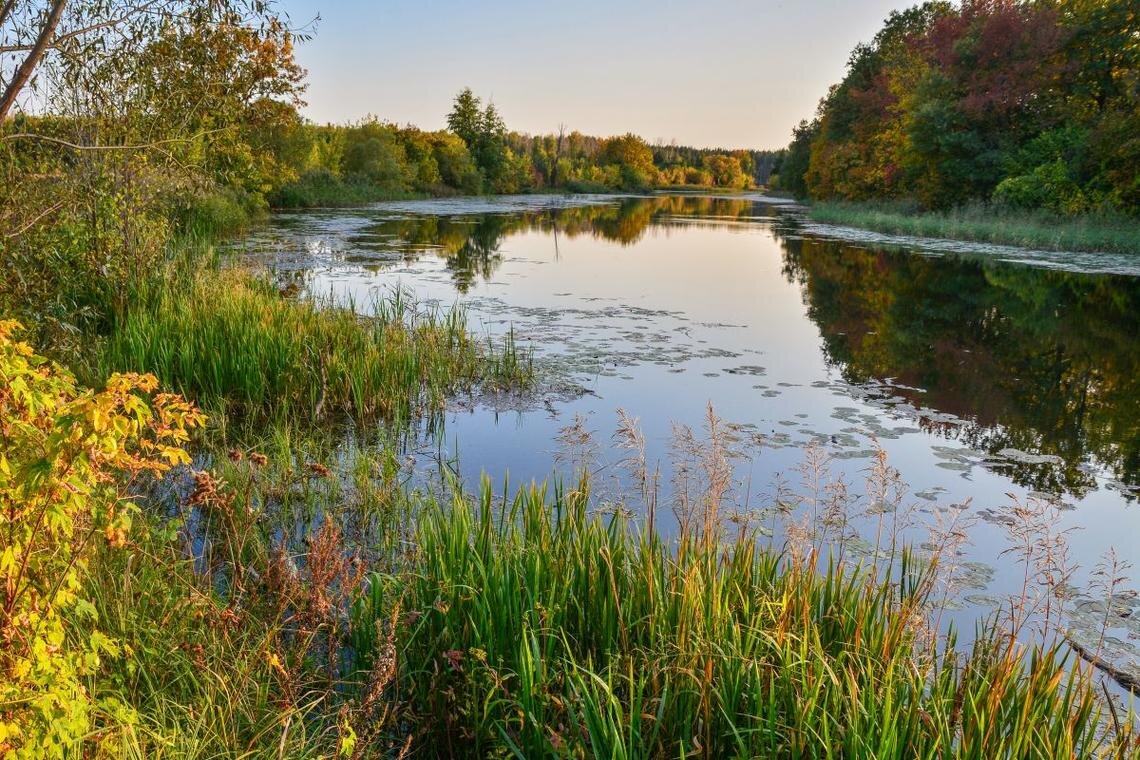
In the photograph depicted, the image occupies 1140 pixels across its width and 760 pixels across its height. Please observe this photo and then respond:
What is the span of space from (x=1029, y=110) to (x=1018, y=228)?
7.32m

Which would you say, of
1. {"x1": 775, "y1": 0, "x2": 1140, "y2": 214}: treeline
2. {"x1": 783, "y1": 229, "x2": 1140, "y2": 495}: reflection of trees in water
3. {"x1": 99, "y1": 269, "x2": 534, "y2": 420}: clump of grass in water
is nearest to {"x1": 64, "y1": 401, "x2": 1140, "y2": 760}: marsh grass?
{"x1": 99, "y1": 269, "x2": 534, "y2": 420}: clump of grass in water

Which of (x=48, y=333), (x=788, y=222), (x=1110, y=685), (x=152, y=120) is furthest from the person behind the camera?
(x=788, y=222)

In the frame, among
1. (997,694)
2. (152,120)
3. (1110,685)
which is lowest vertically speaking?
(1110,685)

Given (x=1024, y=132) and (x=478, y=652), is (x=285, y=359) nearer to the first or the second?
(x=478, y=652)

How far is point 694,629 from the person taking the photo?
2.51 metres

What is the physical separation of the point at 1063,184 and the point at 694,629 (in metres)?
28.2

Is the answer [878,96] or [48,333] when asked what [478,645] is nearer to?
[48,333]

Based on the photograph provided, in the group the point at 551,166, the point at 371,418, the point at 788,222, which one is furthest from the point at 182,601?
the point at 551,166

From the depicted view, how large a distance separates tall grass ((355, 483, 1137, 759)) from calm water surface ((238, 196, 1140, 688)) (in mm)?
747

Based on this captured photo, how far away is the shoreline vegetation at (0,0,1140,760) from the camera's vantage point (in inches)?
77.2

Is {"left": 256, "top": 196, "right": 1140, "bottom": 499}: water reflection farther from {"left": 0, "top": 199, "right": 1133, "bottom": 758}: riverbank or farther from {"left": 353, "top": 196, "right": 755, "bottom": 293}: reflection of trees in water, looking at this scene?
{"left": 0, "top": 199, "right": 1133, "bottom": 758}: riverbank

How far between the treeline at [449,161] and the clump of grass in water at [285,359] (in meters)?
23.2

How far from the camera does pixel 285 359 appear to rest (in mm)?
6320

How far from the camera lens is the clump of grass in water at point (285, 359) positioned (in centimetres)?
596
